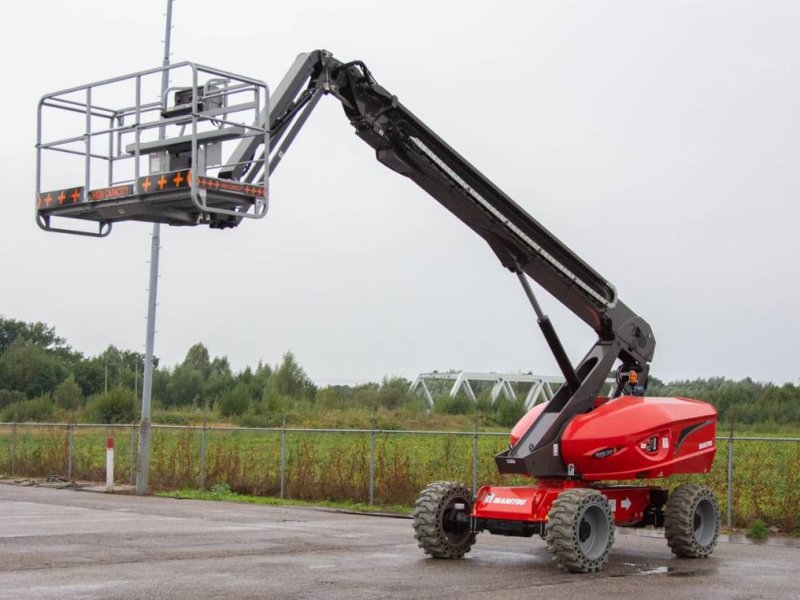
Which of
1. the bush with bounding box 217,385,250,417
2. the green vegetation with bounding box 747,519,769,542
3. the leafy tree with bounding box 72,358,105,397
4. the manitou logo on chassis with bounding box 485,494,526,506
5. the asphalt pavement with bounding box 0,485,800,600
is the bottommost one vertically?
the asphalt pavement with bounding box 0,485,800,600

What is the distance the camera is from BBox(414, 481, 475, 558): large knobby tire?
15.5 metres

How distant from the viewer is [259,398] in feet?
205

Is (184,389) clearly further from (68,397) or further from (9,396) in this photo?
(9,396)

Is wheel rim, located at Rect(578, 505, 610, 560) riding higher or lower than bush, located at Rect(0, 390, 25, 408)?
lower

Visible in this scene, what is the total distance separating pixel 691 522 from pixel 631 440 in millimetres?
1535

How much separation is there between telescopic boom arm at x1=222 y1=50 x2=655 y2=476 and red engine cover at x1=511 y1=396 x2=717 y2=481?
272 mm

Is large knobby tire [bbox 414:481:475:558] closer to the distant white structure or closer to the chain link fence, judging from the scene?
the chain link fence

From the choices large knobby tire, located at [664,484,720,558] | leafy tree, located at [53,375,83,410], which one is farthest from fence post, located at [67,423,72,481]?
leafy tree, located at [53,375,83,410]

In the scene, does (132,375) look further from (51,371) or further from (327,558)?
(327,558)

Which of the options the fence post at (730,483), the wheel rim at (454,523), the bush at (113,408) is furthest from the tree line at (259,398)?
the wheel rim at (454,523)

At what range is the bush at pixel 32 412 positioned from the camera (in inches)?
2376

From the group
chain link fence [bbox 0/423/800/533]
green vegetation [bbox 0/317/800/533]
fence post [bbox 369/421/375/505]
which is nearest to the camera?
chain link fence [bbox 0/423/800/533]

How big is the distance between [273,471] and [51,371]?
7104cm

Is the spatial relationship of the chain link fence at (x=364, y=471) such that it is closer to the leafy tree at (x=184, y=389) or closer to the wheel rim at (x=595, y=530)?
the wheel rim at (x=595, y=530)
